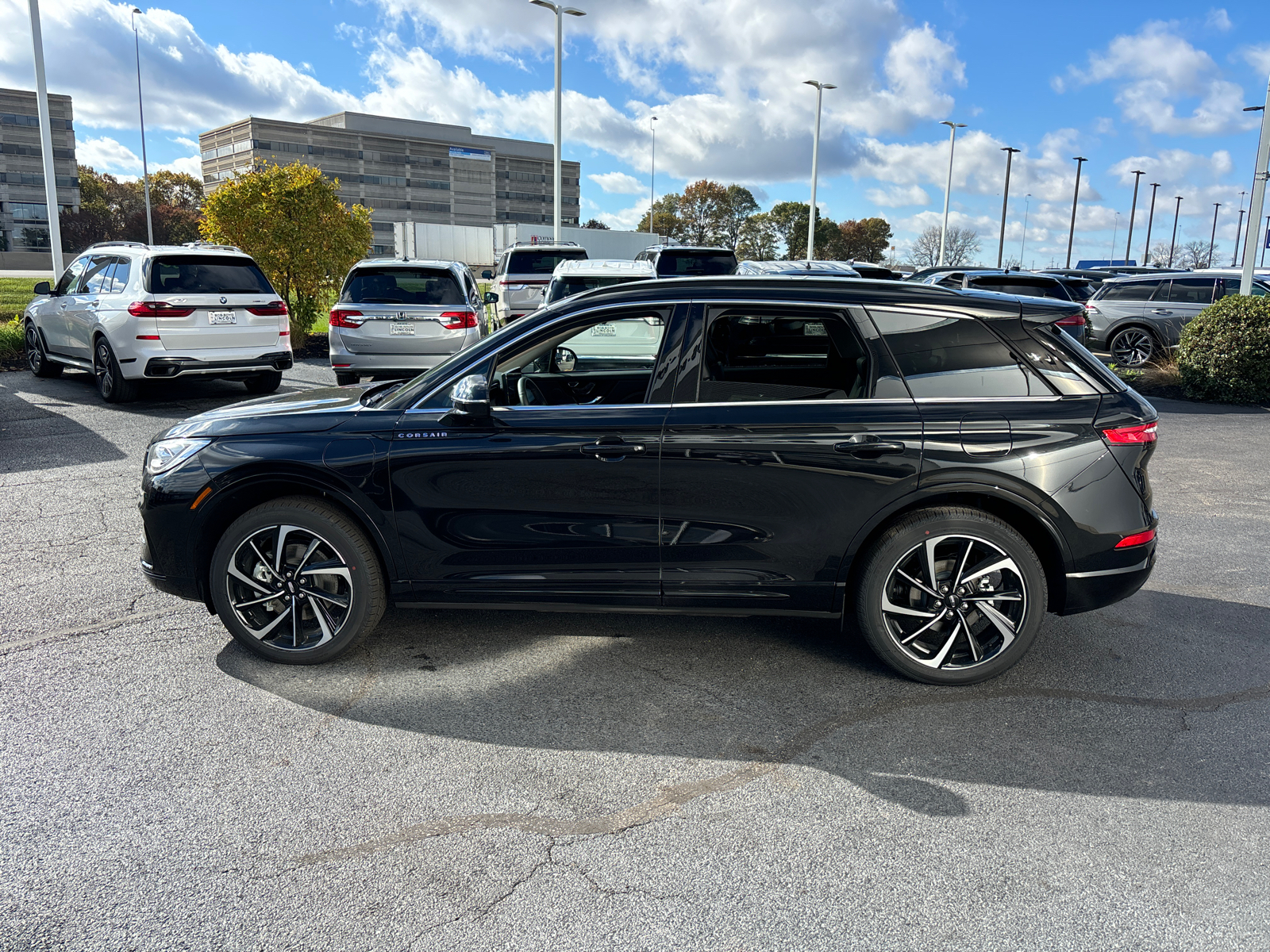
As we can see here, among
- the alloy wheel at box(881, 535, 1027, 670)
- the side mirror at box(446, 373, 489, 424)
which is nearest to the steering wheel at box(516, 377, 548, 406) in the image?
the side mirror at box(446, 373, 489, 424)

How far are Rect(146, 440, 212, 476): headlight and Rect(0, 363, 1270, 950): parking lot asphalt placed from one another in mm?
873

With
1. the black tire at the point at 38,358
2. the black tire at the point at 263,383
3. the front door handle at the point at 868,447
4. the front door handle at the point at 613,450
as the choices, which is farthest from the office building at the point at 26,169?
the front door handle at the point at 868,447

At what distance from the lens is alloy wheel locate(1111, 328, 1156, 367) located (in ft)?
53.7

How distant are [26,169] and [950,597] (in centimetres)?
11377

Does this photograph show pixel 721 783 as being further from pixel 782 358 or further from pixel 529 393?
pixel 529 393

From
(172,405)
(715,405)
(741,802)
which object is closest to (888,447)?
(715,405)

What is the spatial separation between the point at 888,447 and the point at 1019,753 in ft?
4.22

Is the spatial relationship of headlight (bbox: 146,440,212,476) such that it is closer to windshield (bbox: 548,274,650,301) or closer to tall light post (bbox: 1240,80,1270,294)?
windshield (bbox: 548,274,650,301)

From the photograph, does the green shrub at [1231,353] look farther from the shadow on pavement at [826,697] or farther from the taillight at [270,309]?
the taillight at [270,309]

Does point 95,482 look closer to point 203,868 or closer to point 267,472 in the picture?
point 267,472

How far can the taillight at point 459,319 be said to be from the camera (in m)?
12.1

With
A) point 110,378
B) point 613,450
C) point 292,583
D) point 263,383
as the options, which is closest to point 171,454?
point 292,583

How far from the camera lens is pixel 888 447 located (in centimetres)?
387

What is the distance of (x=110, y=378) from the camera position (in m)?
11.5
